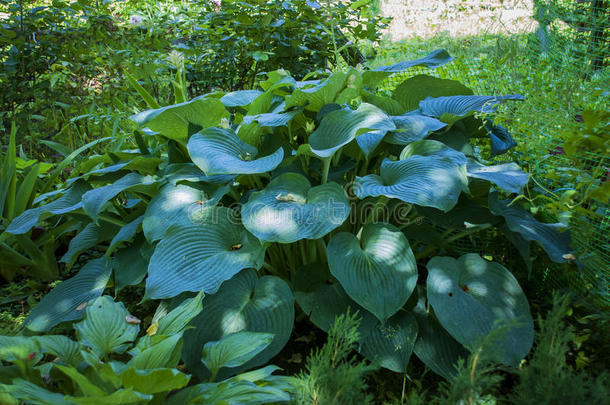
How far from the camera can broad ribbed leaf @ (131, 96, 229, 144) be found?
5.82ft

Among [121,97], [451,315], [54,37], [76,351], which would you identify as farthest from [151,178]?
[121,97]

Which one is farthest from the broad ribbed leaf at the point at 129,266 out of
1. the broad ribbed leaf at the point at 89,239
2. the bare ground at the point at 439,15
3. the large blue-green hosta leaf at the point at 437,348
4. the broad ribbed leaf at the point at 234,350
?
the bare ground at the point at 439,15

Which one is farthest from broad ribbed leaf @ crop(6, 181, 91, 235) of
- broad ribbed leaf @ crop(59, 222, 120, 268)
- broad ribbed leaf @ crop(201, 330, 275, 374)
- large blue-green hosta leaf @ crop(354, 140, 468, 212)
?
large blue-green hosta leaf @ crop(354, 140, 468, 212)

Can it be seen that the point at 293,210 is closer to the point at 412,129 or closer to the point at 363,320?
the point at 363,320

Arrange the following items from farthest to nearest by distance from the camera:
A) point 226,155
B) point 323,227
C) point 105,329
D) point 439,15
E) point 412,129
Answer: point 439,15 → point 412,129 → point 226,155 → point 323,227 → point 105,329

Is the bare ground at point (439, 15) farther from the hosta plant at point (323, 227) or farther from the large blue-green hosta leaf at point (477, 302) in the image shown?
the large blue-green hosta leaf at point (477, 302)

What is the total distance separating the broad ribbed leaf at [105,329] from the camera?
1.24 meters

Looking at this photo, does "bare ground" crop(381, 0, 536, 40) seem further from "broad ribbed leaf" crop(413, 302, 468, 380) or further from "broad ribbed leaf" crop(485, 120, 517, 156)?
"broad ribbed leaf" crop(413, 302, 468, 380)

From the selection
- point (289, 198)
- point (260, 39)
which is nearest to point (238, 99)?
point (289, 198)

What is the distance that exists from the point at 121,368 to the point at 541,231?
144 cm

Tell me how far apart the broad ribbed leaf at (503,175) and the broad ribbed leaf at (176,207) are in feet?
3.01

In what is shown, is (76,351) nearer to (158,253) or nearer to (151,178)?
(158,253)

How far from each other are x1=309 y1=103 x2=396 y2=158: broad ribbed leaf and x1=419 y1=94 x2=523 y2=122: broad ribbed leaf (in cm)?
33

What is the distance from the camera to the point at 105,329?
4.17 feet
